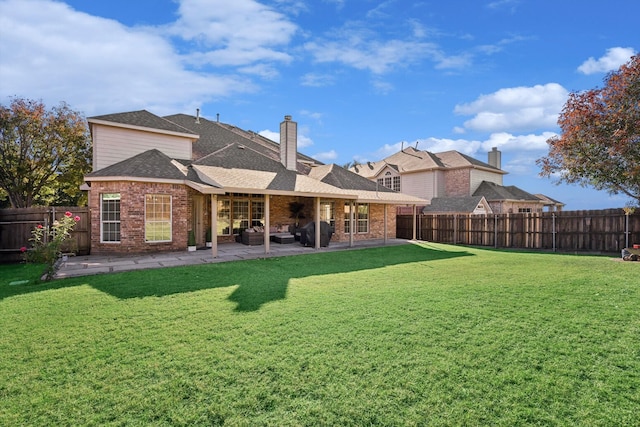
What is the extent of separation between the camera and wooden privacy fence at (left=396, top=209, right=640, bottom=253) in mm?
Result: 13562

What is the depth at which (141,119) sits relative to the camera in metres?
14.9

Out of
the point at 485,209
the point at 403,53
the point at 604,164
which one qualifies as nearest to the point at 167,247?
the point at 403,53

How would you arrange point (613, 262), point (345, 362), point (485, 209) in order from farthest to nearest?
point (485, 209)
point (613, 262)
point (345, 362)

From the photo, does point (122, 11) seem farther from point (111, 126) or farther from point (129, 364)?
point (129, 364)

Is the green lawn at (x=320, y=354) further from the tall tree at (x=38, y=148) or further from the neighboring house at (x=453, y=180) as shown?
the neighboring house at (x=453, y=180)

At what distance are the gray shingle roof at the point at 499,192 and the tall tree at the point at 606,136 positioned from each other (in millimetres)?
10608

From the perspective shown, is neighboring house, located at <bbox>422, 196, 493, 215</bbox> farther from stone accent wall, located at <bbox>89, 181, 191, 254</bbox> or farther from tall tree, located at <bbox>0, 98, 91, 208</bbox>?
tall tree, located at <bbox>0, 98, 91, 208</bbox>

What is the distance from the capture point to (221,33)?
10.0m

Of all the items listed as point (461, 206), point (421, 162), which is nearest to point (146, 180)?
point (461, 206)

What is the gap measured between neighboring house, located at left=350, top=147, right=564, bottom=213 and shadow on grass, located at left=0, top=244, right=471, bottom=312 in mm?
17403

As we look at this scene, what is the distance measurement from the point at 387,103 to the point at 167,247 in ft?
46.4

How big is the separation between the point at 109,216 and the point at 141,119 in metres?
5.52

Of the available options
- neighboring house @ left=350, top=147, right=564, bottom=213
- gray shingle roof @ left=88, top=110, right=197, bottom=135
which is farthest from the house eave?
neighboring house @ left=350, top=147, right=564, bottom=213

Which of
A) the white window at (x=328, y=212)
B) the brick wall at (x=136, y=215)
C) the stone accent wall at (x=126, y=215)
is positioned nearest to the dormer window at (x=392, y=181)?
the white window at (x=328, y=212)
